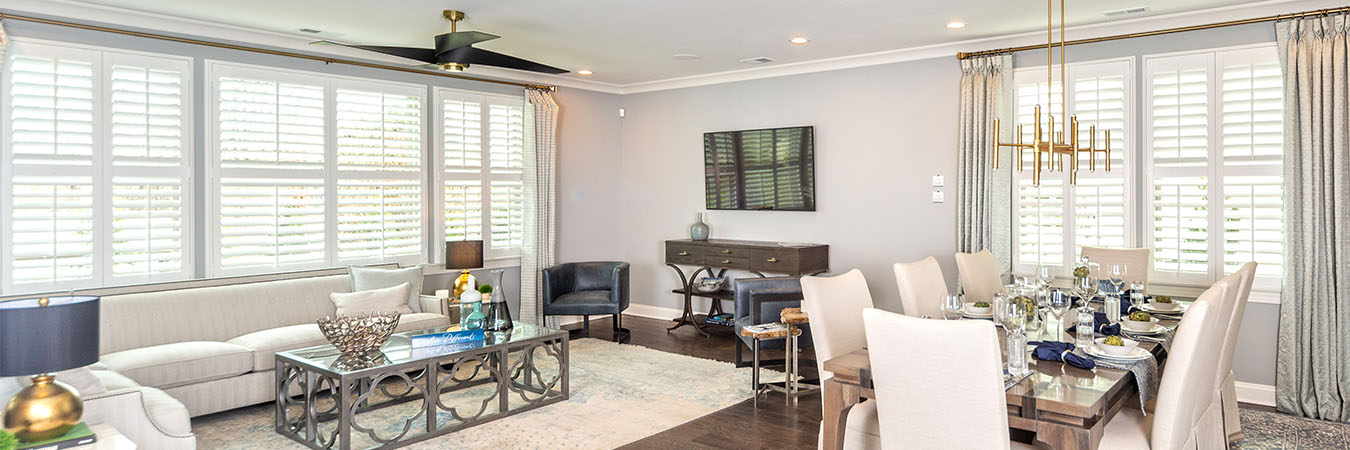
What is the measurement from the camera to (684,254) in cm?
720

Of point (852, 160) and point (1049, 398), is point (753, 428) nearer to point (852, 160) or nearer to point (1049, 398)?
point (1049, 398)

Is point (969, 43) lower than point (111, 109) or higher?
higher

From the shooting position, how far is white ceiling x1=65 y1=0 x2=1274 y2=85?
14.8 ft

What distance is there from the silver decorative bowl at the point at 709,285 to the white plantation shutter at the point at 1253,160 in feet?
12.5

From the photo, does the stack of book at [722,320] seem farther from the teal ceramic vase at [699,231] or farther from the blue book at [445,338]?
the blue book at [445,338]

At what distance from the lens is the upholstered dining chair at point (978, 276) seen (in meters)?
4.64

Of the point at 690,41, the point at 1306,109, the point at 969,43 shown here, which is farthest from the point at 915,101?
the point at 1306,109

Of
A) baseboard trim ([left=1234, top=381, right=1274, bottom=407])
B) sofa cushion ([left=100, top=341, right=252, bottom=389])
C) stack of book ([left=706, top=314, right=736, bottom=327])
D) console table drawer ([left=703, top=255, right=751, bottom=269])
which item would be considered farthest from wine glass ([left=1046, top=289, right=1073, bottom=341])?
sofa cushion ([left=100, top=341, right=252, bottom=389])

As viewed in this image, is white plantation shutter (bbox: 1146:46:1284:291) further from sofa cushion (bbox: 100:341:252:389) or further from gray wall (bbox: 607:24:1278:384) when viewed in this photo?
sofa cushion (bbox: 100:341:252:389)

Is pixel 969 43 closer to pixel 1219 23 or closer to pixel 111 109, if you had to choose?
pixel 1219 23

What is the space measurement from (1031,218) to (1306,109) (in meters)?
1.61

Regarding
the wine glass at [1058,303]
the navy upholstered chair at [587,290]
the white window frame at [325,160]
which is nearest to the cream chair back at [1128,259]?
the wine glass at [1058,303]

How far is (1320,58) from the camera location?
14.4ft

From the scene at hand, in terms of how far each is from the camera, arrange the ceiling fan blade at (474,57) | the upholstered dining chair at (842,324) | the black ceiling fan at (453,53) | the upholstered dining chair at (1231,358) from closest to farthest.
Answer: the upholstered dining chair at (842,324)
the upholstered dining chair at (1231,358)
the black ceiling fan at (453,53)
the ceiling fan blade at (474,57)
